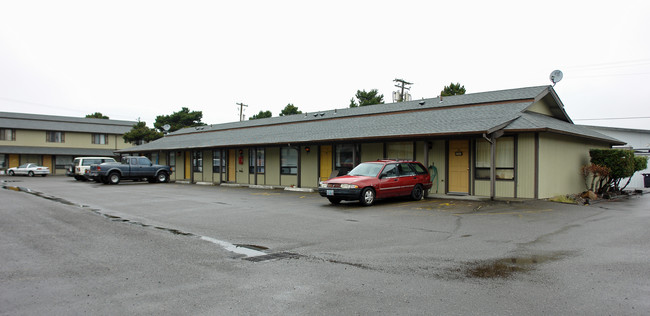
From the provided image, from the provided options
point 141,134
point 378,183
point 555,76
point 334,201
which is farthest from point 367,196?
point 141,134

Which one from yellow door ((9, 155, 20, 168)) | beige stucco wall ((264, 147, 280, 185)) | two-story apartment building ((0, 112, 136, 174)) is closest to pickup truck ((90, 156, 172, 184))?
beige stucco wall ((264, 147, 280, 185))

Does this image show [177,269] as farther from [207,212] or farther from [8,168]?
[8,168]

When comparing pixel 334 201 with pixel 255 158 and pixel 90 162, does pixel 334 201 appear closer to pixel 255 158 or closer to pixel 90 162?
pixel 255 158

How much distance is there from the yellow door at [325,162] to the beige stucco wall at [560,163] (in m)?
Result: 9.91

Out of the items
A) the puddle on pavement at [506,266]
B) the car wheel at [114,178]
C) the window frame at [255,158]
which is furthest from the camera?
the car wheel at [114,178]

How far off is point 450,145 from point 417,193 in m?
2.94

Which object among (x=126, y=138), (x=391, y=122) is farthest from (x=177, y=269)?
(x=126, y=138)

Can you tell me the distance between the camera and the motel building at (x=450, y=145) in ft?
48.4

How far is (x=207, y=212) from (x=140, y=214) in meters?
1.87

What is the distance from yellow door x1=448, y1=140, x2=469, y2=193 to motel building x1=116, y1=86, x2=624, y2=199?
40mm

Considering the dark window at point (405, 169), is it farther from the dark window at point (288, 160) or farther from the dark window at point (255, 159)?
the dark window at point (255, 159)

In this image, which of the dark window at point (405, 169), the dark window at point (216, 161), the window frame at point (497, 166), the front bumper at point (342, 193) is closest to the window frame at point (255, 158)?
the dark window at point (216, 161)

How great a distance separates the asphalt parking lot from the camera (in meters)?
4.34

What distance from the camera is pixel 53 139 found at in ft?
162
